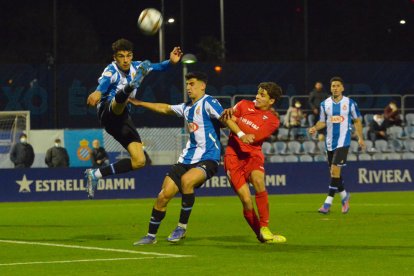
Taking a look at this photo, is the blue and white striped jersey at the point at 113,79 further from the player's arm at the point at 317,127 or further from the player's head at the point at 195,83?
the player's arm at the point at 317,127

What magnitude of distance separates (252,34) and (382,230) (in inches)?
1844

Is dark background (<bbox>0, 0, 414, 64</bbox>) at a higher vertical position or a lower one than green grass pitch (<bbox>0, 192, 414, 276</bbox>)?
higher

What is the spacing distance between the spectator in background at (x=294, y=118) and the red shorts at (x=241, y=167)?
64.5ft

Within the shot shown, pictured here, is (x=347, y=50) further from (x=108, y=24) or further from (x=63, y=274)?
(x=63, y=274)

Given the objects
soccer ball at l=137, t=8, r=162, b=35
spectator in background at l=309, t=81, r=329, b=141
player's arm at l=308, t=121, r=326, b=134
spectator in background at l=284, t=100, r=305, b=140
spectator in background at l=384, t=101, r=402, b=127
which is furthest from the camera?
spectator in background at l=384, t=101, r=402, b=127

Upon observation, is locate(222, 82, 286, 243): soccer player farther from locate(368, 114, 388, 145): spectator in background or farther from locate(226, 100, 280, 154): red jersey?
locate(368, 114, 388, 145): spectator in background

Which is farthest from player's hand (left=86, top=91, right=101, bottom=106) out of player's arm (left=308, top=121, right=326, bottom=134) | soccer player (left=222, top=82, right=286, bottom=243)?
player's arm (left=308, top=121, right=326, bottom=134)

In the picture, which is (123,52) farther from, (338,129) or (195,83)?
(338,129)

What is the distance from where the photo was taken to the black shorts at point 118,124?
15.5 metres

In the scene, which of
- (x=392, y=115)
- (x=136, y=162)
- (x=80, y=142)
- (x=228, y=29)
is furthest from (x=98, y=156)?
(x=228, y=29)

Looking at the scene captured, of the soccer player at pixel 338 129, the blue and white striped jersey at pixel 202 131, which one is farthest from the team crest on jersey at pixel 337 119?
the blue and white striped jersey at pixel 202 131

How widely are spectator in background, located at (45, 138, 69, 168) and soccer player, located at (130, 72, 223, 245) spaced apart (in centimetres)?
1696

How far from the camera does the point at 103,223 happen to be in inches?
773

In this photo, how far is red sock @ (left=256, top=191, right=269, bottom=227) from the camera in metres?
14.5
